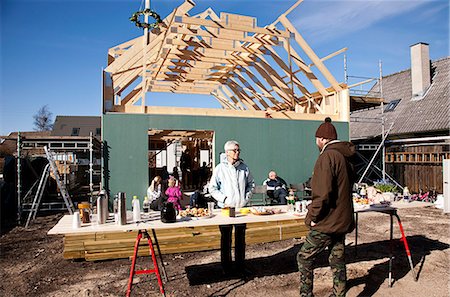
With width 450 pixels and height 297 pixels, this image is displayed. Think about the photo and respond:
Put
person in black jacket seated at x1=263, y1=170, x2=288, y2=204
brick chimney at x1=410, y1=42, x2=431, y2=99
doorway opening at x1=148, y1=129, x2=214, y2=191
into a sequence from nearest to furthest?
1. person in black jacket seated at x1=263, y1=170, x2=288, y2=204
2. doorway opening at x1=148, y1=129, x2=214, y2=191
3. brick chimney at x1=410, y1=42, x2=431, y2=99

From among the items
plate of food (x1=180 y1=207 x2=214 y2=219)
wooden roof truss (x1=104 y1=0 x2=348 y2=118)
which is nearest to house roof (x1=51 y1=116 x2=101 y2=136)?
wooden roof truss (x1=104 y1=0 x2=348 y2=118)

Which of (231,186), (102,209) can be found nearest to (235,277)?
(231,186)

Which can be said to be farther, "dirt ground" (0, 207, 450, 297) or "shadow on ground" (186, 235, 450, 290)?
"shadow on ground" (186, 235, 450, 290)

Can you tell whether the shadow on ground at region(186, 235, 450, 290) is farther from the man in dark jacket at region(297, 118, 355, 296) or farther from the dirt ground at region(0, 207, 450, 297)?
the man in dark jacket at region(297, 118, 355, 296)

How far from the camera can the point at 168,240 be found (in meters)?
5.76

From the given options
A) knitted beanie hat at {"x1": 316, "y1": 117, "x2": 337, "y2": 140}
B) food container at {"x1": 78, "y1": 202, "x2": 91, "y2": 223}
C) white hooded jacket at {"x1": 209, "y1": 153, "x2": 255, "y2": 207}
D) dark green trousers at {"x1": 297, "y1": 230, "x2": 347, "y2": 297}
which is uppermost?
knitted beanie hat at {"x1": 316, "y1": 117, "x2": 337, "y2": 140}

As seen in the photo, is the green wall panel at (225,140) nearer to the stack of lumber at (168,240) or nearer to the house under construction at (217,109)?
the house under construction at (217,109)

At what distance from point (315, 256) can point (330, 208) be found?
51 centimetres

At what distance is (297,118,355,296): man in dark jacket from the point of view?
3.15m

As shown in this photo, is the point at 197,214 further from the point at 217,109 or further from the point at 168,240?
the point at 217,109

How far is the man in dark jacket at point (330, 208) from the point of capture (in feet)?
10.3

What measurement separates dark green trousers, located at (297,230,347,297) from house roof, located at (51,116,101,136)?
31401mm

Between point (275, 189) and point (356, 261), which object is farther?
point (275, 189)

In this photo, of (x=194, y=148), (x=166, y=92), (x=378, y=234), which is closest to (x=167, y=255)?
(x=378, y=234)
